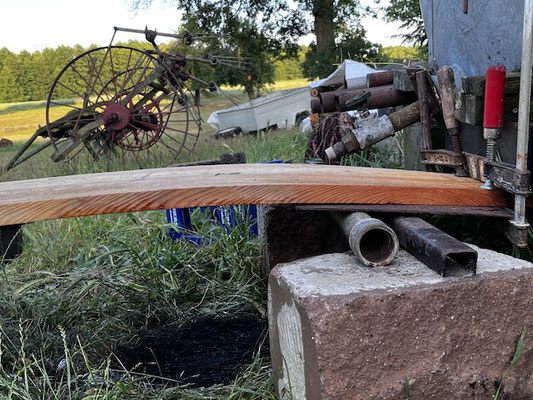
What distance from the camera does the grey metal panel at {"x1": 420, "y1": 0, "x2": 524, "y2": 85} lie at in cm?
284

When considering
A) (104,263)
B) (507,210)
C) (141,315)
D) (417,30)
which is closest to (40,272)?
(104,263)

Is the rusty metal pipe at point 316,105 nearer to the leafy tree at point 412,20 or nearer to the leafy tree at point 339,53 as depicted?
the leafy tree at point 412,20

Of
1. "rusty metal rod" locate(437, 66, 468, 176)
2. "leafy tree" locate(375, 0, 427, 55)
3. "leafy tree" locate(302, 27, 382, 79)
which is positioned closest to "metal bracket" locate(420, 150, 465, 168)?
"rusty metal rod" locate(437, 66, 468, 176)

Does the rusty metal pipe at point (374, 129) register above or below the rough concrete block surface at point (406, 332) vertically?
above

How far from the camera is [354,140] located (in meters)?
3.59

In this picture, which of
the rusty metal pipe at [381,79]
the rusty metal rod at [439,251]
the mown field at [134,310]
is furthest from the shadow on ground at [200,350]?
the rusty metal pipe at [381,79]

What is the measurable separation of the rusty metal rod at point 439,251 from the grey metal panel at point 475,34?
1182 mm

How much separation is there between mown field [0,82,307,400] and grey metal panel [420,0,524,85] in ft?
5.22

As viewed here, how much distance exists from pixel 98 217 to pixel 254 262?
5.70 feet

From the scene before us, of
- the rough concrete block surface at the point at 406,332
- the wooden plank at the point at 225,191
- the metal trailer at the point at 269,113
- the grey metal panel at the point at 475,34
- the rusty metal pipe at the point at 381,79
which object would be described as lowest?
the metal trailer at the point at 269,113

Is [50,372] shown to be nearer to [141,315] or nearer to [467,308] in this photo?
[141,315]

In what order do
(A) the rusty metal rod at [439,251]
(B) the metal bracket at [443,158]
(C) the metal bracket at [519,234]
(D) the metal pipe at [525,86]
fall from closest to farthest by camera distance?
(A) the rusty metal rod at [439,251] → (D) the metal pipe at [525,86] → (C) the metal bracket at [519,234] → (B) the metal bracket at [443,158]

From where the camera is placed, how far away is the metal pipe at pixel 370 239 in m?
2.03

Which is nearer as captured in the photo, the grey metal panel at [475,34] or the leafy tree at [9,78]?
the grey metal panel at [475,34]
